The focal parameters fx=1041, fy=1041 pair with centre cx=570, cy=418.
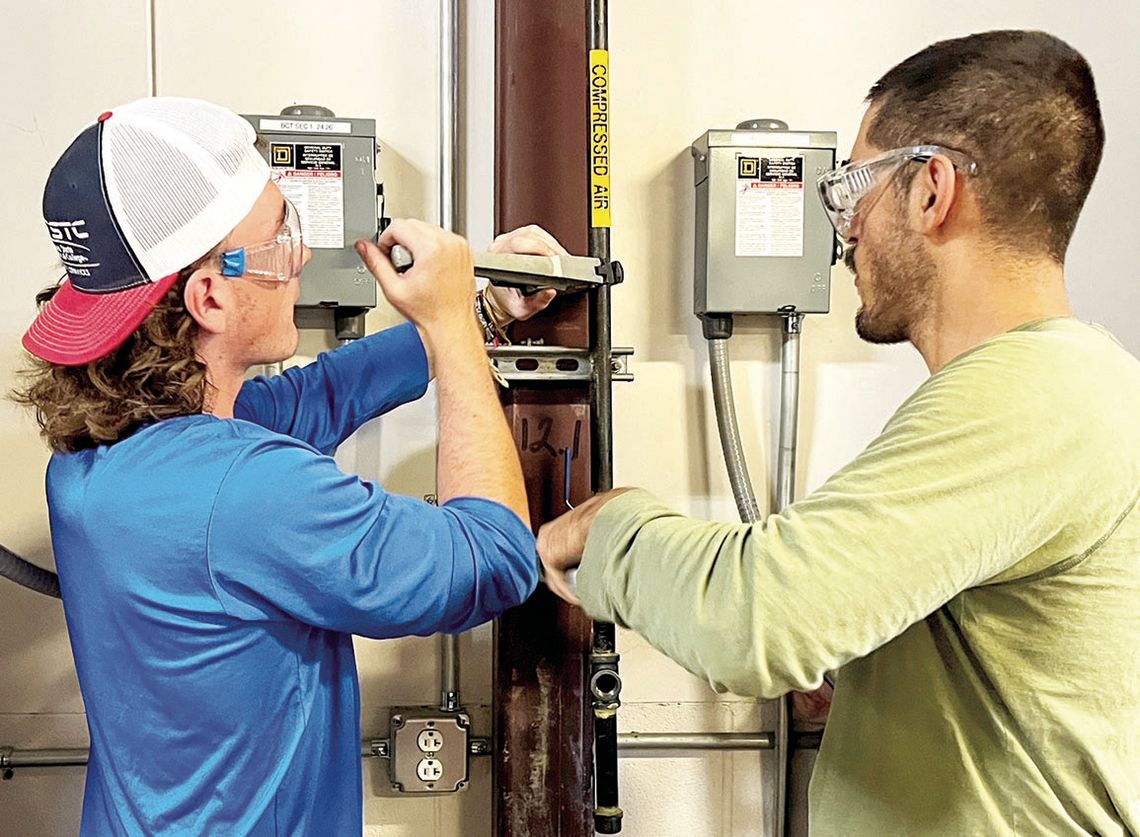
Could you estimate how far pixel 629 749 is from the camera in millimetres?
1707

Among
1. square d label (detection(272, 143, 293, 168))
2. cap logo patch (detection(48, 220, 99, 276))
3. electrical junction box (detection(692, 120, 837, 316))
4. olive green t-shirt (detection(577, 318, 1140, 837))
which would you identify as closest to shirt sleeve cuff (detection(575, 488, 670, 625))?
olive green t-shirt (detection(577, 318, 1140, 837))

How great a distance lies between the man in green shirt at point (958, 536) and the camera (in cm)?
80

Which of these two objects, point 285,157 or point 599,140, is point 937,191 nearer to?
point 599,140

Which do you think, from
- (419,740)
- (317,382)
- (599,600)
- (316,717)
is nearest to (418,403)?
(317,382)

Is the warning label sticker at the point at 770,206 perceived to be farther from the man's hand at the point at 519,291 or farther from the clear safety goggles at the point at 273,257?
the clear safety goggles at the point at 273,257

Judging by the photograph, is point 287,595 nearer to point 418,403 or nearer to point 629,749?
point 418,403

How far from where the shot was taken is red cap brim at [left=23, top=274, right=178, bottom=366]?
1038mm

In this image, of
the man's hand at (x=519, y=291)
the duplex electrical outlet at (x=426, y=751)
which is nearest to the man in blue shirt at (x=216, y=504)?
the man's hand at (x=519, y=291)

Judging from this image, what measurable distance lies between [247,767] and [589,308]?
0.72 meters

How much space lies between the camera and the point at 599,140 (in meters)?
1.45

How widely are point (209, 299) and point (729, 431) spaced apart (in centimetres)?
84

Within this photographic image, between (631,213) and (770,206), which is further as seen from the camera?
(631,213)

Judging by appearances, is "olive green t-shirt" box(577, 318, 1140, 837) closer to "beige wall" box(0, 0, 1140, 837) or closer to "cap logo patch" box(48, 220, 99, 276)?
"cap logo patch" box(48, 220, 99, 276)

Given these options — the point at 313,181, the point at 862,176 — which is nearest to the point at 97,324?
the point at 313,181
